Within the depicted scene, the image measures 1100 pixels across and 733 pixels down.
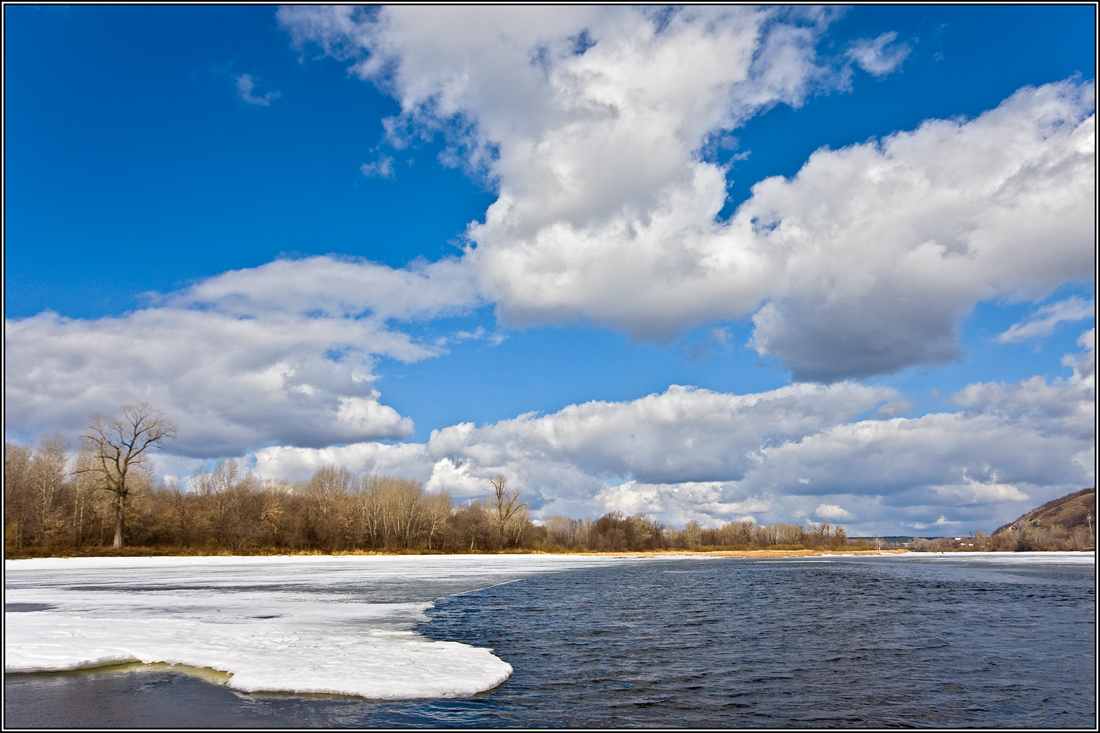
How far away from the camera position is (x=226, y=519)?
82.9 m

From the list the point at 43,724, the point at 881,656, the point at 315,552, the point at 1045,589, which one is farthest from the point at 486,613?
the point at 315,552

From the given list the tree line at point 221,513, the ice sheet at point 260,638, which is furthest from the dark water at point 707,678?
the tree line at point 221,513

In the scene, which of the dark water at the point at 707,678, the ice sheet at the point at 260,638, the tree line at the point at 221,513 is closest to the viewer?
the dark water at the point at 707,678

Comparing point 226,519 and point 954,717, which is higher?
point 954,717

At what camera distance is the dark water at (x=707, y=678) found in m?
11.3

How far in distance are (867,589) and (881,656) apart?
83.7ft

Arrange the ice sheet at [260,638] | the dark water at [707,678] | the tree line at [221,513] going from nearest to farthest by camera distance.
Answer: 1. the dark water at [707,678]
2. the ice sheet at [260,638]
3. the tree line at [221,513]

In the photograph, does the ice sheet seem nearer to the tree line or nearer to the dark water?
the dark water

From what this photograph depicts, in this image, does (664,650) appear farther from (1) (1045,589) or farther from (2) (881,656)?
(1) (1045,589)

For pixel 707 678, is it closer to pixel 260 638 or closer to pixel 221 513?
pixel 260 638

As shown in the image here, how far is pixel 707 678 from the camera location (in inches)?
580

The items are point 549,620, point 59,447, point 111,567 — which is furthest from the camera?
point 59,447

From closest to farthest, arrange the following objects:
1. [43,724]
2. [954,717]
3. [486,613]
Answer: [43,724], [954,717], [486,613]

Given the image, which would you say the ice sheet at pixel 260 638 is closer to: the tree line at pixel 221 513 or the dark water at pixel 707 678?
the dark water at pixel 707 678
